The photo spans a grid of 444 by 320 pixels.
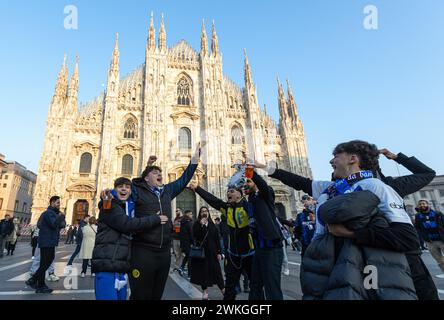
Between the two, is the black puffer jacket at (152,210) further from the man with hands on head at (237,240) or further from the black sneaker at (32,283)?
the black sneaker at (32,283)

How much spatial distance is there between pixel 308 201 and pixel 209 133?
61.6ft

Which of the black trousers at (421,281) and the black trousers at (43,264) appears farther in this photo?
the black trousers at (43,264)

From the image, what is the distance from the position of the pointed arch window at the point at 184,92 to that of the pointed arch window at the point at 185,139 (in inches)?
123

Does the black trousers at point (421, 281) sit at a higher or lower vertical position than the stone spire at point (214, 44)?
lower

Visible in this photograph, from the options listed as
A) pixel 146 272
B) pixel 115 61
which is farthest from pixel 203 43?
pixel 146 272

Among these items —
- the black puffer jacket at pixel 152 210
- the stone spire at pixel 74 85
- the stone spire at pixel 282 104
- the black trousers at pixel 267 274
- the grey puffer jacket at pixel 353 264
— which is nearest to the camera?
the grey puffer jacket at pixel 353 264

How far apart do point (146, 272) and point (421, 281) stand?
249 centimetres

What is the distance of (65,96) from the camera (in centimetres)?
2330

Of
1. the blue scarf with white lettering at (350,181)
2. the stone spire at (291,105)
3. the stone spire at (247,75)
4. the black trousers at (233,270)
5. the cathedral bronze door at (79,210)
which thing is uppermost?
the stone spire at (247,75)

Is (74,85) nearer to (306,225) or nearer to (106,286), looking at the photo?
(306,225)

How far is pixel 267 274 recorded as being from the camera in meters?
3.05

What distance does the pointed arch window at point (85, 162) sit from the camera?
71.6ft

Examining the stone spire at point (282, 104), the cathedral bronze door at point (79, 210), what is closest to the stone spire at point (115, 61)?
the cathedral bronze door at point (79, 210)
